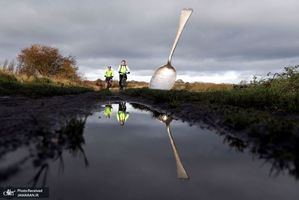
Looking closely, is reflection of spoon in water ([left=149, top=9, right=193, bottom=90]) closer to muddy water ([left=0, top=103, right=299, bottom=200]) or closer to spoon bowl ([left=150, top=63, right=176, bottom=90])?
spoon bowl ([left=150, top=63, right=176, bottom=90])

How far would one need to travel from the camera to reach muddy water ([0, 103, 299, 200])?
315 cm

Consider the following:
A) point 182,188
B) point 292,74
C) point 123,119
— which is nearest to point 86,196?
point 182,188

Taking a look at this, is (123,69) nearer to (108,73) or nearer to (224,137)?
(108,73)

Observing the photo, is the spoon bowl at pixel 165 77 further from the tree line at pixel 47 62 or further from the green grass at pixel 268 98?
the tree line at pixel 47 62

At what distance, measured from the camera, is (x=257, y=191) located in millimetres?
3312

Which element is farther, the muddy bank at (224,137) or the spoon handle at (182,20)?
the spoon handle at (182,20)

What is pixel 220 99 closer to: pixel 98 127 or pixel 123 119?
pixel 123 119

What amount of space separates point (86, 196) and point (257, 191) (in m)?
1.45

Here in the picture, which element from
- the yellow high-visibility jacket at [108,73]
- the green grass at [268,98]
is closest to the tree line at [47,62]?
the yellow high-visibility jacket at [108,73]

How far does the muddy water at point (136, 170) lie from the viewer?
315 cm

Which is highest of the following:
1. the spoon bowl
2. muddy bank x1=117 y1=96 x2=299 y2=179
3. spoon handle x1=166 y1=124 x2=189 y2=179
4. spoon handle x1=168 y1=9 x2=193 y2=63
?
spoon handle x1=168 y1=9 x2=193 y2=63

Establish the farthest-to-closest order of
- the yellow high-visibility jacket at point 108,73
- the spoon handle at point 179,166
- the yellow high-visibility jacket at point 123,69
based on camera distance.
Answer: the yellow high-visibility jacket at point 108,73 → the yellow high-visibility jacket at point 123,69 → the spoon handle at point 179,166

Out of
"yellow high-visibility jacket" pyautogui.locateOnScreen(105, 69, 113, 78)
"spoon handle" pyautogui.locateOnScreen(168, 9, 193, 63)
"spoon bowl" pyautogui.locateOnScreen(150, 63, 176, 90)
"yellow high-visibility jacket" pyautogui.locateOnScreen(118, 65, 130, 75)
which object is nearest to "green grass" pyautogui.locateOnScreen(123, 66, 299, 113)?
"spoon bowl" pyautogui.locateOnScreen(150, 63, 176, 90)

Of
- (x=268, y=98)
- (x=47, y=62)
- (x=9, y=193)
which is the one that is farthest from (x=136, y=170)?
(x=47, y=62)
